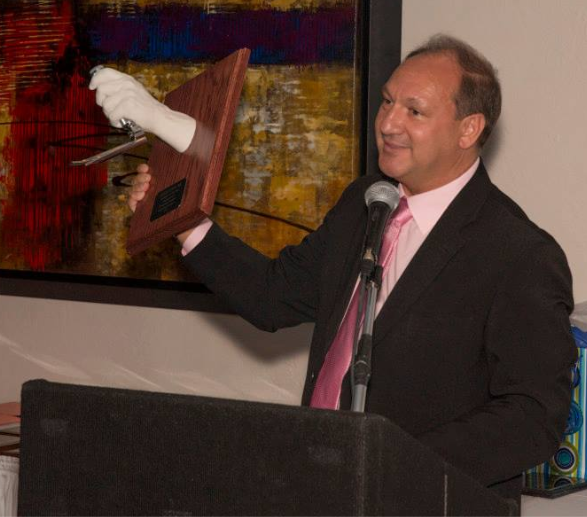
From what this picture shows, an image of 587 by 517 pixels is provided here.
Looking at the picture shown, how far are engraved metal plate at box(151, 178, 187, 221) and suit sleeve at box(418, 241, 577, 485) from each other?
0.52 m

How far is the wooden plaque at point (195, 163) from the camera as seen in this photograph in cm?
157

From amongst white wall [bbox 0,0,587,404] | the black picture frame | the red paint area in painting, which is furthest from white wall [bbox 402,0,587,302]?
the red paint area in painting

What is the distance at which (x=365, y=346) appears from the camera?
1229mm

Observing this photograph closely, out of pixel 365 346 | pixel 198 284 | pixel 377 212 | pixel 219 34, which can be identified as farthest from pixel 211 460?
pixel 219 34

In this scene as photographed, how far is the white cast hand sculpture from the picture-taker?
1.68m

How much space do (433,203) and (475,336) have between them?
0.87 feet

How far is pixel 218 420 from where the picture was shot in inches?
42.4

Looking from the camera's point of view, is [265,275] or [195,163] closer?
[195,163]

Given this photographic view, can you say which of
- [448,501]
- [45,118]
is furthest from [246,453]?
[45,118]

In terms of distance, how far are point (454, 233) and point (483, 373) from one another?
228 millimetres

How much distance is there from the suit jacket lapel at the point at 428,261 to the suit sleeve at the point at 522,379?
0.11 m

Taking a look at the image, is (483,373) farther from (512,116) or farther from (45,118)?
(45,118)

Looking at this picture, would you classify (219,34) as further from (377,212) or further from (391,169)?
(377,212)

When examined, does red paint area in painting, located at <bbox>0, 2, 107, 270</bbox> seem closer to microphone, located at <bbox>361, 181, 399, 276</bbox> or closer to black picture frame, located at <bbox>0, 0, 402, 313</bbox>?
black picture frame, located at <bbox>0, 0, 402, 313</bbox>
